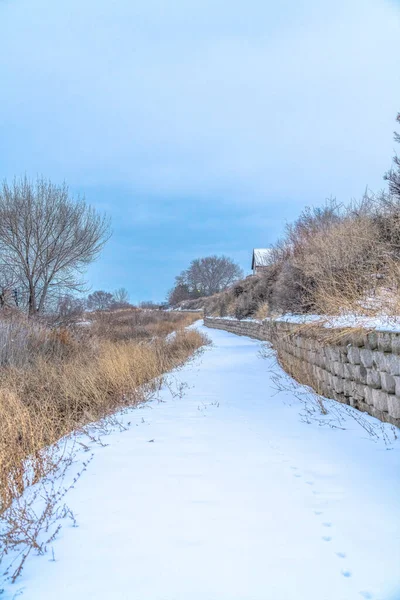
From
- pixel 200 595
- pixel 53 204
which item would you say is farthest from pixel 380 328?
pixel 53 204

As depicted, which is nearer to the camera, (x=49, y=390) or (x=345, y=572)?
(x=345, y=572)

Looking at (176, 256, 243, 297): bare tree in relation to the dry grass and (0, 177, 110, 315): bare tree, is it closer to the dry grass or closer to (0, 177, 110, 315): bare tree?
(0, 177, 110, 315): bare tree

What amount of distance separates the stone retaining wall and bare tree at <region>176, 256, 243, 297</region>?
5600 centimetres

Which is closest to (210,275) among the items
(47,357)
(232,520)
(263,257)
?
(263,257)

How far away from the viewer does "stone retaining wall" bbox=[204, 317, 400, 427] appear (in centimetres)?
338

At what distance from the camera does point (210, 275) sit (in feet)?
209

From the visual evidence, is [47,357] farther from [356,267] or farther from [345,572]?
[345,572]

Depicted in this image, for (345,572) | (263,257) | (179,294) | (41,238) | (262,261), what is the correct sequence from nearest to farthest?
(345,572), (41,238), (263,257), (262,261), (179,294)

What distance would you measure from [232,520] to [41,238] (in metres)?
13.8

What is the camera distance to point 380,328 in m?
3.51

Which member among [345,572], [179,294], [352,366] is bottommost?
[345,572]

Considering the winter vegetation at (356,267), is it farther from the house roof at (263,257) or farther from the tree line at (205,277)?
the tree line at (205,277)

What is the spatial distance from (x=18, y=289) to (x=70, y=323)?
2867 mm

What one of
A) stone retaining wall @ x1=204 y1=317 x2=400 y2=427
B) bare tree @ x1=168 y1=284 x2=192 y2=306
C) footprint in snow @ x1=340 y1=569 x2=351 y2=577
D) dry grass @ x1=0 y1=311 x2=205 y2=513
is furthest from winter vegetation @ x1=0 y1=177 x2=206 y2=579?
bare tree @ x1=168 y1=284 x2=192 y2=306
